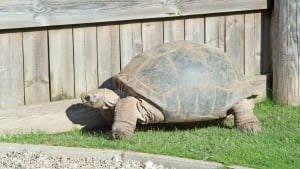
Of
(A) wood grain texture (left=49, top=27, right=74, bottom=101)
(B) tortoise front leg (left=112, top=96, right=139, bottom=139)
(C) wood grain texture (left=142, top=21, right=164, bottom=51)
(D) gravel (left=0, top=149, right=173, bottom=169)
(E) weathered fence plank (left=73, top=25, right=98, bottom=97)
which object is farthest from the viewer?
(C) wood grain texture (left=142, top=21, right=164, bottom=51)

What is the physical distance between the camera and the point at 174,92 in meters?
6.81

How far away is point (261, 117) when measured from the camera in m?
7.55

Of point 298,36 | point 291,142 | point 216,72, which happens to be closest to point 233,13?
point 298,36

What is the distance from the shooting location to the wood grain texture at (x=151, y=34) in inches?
294

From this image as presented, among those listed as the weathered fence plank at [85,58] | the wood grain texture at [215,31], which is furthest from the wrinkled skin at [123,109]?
the wood grain texture at [215,31]

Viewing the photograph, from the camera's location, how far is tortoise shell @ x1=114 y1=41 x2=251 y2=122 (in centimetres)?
681

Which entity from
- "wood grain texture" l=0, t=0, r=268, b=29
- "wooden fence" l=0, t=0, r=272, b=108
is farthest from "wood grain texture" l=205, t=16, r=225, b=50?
"wood grain texture" l=0, t=0, r=268, b=29

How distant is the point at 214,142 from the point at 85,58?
1.45 metres

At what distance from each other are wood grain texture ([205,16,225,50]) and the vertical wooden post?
1.80 ft

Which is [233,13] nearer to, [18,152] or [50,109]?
[50,109]

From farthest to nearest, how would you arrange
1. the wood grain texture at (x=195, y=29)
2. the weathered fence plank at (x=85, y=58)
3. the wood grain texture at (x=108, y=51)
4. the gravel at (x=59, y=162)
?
the wood grain texture at (x=195, y=29)
the wood grain texture at (x=108, y=51)
the weathered fence plank at (x=85, y=58)
the gravel at (x=59, y=162)

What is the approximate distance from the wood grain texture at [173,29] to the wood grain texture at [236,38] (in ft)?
1.84

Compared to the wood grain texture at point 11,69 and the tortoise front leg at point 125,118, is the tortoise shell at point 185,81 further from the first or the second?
the wood grain texture at point 11,69

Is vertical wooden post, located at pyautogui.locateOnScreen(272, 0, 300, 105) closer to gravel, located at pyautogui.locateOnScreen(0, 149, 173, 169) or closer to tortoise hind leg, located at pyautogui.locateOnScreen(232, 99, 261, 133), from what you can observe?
tortoise hind leg, located at pyautogui.locateOnScreen(232, 99, 261, 133)
